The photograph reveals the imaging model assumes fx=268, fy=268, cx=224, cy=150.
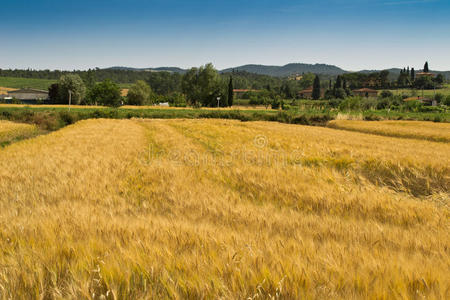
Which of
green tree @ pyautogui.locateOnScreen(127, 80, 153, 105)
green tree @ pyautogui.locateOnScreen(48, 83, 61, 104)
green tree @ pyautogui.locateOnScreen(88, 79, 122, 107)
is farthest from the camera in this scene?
green tree @ pyautogui.locateOnScreen(127, 80, 153, 105)

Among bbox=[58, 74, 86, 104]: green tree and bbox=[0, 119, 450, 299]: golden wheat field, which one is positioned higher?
bbox=[58, 74, 86, 104]: green tree

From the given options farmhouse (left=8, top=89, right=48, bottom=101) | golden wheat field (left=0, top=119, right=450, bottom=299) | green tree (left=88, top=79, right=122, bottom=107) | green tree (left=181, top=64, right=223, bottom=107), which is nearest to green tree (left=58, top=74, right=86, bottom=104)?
green tree (left=88, top=79, right=122, bottom=107)

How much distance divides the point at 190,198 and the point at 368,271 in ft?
10.3

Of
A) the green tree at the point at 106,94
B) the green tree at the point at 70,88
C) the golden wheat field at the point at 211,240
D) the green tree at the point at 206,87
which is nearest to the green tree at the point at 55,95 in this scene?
the green tree at the point at 70,88

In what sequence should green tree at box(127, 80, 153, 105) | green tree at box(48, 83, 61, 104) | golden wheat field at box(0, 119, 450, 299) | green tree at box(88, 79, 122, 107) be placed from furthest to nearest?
green tree at box(127, 80, 153, 105)
green tree at box(88, 79, 122, 107)
green tree at box(48, 83, 61, 104)
golden wheat field at box(0, 119, 450, 299)

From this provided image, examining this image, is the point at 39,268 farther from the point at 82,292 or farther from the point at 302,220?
the point at 302,220

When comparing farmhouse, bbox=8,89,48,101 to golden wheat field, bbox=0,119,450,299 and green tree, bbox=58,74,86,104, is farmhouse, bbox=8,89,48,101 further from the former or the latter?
golden wheat field, bbox=0,119,450,299

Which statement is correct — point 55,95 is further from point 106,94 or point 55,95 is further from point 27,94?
point 27,94

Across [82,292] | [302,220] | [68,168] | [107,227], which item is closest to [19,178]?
[68,168]

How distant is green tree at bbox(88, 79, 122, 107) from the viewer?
105438 mm

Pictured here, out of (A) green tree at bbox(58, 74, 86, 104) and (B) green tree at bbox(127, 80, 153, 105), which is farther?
(B) green tree at bbox(127, 80, 153, 105)

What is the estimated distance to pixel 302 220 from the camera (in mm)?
3572

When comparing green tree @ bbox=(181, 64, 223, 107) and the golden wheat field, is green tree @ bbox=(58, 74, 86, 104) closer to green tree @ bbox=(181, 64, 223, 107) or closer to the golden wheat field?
green tree @ bbox=(181, 64, 223, 107)

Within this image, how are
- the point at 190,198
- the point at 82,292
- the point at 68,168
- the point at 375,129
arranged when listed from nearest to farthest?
1. the point at 82,292
2. the point at 190,198
3. the point at 68,168
4. the point at 375,129
